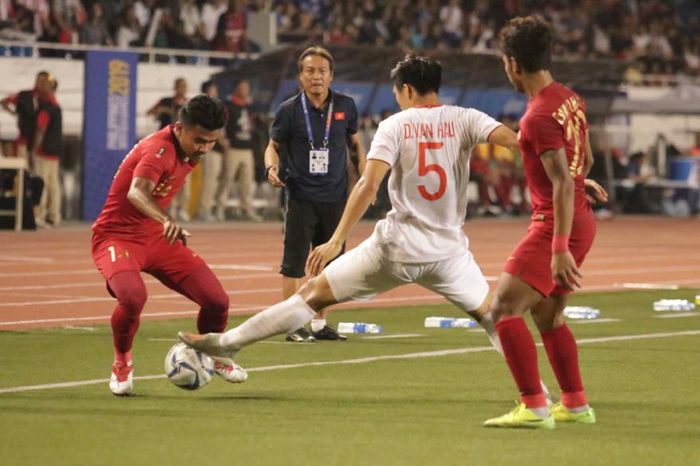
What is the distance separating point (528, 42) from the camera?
26.7 feet

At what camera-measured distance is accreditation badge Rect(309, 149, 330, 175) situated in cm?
1334

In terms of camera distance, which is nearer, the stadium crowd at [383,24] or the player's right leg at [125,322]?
the player's right leg at [125,322]

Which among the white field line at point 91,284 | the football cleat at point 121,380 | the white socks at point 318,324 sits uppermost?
the football cleat at point 121,380

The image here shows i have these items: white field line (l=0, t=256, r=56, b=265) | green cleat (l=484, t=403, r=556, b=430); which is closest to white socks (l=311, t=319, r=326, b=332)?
green cleat (l=484, t=403, r=556, b=430)

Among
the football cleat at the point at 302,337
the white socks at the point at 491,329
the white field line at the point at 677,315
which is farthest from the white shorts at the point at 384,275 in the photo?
the white field line at the point at 677,315

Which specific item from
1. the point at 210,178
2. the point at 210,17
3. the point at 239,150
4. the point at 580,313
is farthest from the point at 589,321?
the point at 210,17

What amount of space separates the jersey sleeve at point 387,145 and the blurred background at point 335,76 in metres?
17.3

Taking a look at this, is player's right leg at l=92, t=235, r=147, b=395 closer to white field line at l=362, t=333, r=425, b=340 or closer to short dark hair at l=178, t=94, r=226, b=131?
short dark hair at l=178, t=94, r=226, b=131

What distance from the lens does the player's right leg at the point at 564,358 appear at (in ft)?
28.3

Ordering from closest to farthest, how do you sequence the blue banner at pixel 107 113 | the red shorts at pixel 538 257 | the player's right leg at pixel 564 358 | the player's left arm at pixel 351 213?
the red shorts at pixel 538 257
the player's right leg at pixel 564 358
the player's left arm at pixel 351 213
the blue banner at pixel 107 113

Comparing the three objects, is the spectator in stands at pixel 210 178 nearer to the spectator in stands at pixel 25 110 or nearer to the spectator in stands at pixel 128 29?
the spectator in stands at pixel 128 29

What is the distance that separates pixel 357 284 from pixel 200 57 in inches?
949

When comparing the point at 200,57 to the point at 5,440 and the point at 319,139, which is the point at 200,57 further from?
the point at 5,440

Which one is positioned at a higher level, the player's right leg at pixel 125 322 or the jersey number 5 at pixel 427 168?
the jersey number 5 at pixel 427 168
